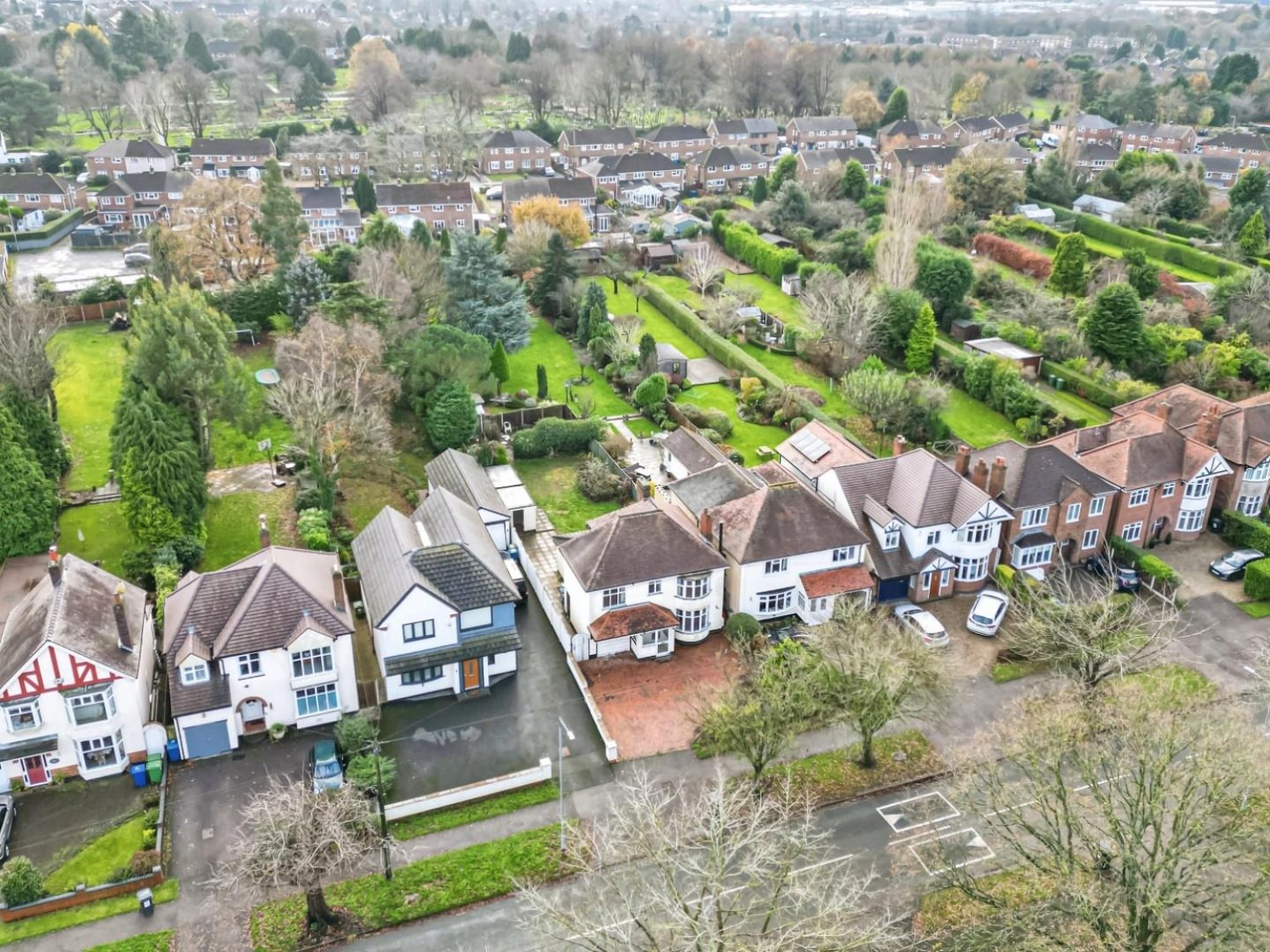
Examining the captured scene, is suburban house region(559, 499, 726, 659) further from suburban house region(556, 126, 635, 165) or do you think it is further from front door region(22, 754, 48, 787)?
suburban house region(556, 126, 635, 165)

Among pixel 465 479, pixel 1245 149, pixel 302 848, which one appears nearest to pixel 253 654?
pixel 302 848

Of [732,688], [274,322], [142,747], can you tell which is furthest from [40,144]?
[732,688]

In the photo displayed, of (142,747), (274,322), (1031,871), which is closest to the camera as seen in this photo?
(1031,871)

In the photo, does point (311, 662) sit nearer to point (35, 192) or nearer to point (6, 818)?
point (6, 818)

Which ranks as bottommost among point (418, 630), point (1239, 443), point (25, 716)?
point (25, 716)

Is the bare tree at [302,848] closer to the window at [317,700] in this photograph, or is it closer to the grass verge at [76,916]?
the grass verge at [76,916]

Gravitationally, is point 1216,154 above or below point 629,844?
Result: above

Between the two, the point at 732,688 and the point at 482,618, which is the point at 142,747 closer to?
the point at 482,618
